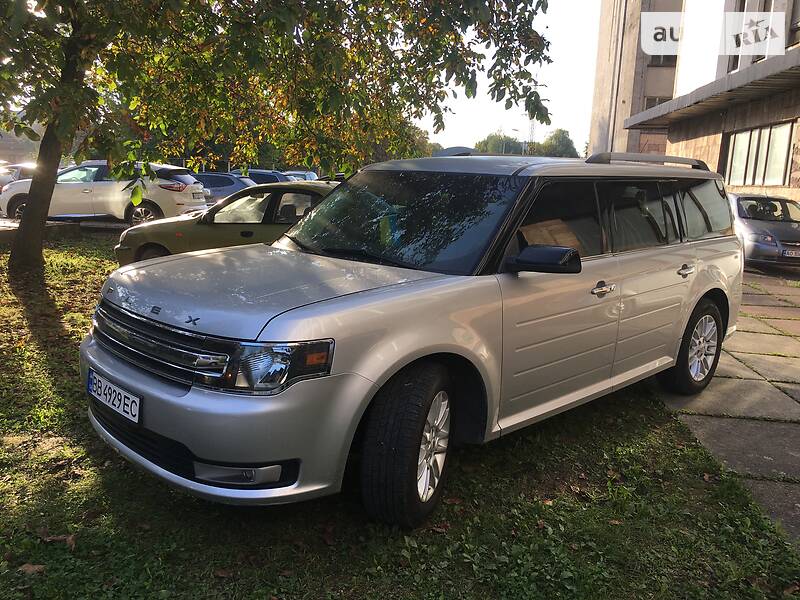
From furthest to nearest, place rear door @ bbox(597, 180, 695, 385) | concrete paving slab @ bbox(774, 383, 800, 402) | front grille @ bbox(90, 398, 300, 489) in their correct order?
concrete paving slab @ bbox(774, 383, 800, 402), rear door @ bbox(597, 180, 695, 385), front grille @ bbox(90, 398, 300, 489)

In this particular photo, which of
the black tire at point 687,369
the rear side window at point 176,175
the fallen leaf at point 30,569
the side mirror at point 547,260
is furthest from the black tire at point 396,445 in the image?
the rear side window at point 176,175

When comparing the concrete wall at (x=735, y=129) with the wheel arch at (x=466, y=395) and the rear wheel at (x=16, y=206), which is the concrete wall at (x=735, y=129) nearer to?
the wheel arch at (x=466, y=395)

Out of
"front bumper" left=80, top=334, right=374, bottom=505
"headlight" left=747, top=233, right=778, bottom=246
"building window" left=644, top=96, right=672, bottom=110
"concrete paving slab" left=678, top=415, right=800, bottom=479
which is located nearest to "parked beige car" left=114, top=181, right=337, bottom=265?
"concrete paving slab" left=678, top=415, right=800, bottom=479

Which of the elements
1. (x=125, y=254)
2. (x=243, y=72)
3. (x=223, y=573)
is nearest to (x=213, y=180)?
(x=125, y=254)

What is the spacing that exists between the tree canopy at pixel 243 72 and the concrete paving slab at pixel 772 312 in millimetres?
4502

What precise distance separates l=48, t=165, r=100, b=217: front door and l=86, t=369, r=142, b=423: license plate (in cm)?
1330

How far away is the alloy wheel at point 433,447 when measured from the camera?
10.1ft

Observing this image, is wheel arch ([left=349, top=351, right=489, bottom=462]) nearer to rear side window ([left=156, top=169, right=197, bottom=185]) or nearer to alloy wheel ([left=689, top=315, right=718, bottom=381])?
alloy wheel ([left=689, top=315, right=718, bottom=381])

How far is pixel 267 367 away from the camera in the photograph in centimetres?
261

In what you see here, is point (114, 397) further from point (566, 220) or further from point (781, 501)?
point (781, 501)

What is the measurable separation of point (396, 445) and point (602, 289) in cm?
175

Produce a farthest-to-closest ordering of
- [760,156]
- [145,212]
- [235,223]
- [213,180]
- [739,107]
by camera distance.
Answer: [739,107]
[760,156]
[213,180]
[145,212]
[235,223]

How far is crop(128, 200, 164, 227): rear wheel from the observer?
14.4 meters

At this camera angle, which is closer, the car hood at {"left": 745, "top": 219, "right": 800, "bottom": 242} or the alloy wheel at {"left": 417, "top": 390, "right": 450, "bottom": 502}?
the alloy wheel at {"left": 417, "top": 390, "right": 450, "bottom": 502}
